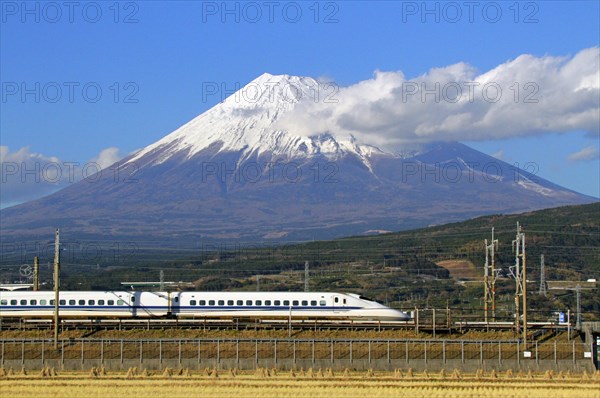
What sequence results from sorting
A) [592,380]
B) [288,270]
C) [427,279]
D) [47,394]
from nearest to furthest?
[47,394]
[592,380]
[427,279]
[288,270]

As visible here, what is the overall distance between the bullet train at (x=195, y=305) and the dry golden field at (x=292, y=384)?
627 inches

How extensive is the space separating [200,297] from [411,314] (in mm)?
15278

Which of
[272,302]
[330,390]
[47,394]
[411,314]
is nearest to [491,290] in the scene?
[411,314]

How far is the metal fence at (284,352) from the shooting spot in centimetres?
6172

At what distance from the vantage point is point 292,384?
2029 inches

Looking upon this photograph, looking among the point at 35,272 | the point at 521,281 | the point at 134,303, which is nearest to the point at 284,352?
the point at 521,281

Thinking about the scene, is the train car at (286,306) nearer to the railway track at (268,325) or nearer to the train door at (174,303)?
the train door at (174,303)

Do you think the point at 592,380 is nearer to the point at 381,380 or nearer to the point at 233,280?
the point at 381,380

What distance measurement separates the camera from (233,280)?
142m

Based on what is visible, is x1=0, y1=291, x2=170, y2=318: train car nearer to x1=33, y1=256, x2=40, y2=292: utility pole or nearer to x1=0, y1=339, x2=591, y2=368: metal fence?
x1=33, y1=256, x2=40, y2=292: utility pole

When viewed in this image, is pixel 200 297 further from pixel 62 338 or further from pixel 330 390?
pixel 330 390

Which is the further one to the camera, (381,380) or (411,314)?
(411,314)

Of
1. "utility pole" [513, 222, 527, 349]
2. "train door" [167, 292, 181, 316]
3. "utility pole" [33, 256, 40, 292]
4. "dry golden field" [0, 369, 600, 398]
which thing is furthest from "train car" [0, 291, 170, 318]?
"utility pole" [513, 222, 527, 349]

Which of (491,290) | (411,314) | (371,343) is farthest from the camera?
(411,314)
